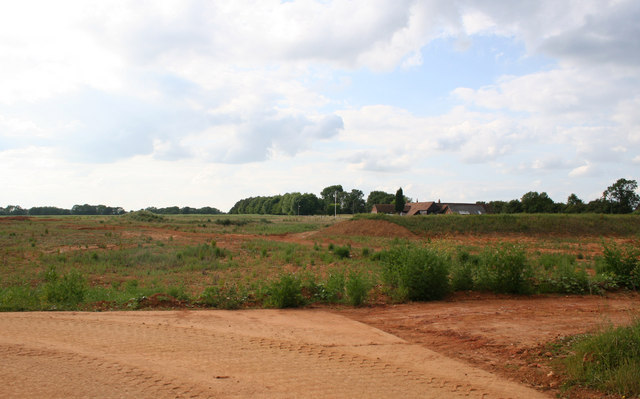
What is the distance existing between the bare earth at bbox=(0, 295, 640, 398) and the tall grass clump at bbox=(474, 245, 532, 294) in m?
1.86

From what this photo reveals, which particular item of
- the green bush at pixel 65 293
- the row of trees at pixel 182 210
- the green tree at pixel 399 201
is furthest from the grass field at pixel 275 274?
the row of trees at pixel 182 210

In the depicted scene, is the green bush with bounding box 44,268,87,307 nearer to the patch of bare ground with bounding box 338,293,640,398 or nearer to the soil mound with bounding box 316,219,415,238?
the patch of bare ground with bounding box 338,293,640,398

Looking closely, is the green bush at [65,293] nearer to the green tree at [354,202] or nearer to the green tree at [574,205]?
the green tree at [574,205]

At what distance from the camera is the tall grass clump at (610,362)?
5004 millimetres

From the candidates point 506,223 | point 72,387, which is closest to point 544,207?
point 506,223

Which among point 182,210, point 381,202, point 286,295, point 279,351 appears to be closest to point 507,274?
point 286,295

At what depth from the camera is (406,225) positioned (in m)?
42.8

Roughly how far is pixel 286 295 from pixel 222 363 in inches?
184

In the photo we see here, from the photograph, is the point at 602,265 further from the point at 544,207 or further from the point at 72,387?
the point at 544,207

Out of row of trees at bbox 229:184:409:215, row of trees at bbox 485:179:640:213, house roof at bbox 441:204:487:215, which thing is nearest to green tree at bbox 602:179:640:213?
row of trees at bbox 485:179:640:213

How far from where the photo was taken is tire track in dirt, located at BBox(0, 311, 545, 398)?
4.97 metres

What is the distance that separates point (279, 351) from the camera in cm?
648

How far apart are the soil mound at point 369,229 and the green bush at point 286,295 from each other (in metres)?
30.1

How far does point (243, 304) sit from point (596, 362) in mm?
7630
